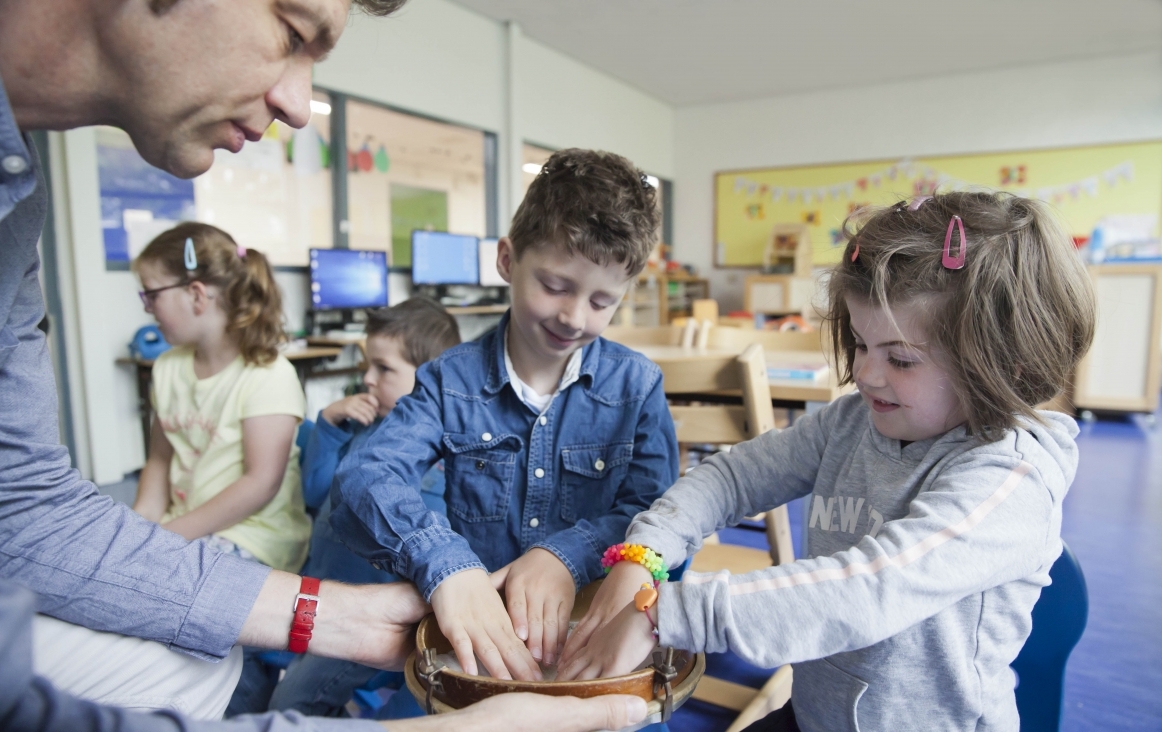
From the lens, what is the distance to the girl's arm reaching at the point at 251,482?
140cm

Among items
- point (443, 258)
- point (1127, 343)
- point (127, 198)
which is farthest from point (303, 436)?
point (1127, 343)

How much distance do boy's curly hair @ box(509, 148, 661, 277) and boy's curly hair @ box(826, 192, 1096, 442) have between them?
1.26 feet

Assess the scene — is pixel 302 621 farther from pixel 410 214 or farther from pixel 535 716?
pixel 410 214

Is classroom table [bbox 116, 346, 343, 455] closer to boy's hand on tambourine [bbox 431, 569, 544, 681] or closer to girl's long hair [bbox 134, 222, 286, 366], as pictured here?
girl's long hair [bbox 134, 222, 286, 366]

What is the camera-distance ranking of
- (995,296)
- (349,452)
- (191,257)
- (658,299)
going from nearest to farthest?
(995,296) → (349,452) → (191,257) → (658,299)

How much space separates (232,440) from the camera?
4.96 feet

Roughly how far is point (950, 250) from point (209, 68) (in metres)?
0.76

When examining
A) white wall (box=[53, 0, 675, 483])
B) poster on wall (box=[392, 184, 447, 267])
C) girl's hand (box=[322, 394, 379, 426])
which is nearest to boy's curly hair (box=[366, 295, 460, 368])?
girl's hand (box=[322, 394, 379, 426])

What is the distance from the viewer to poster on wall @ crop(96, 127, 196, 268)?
3.66 metres

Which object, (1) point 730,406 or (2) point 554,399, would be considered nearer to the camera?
(2) point 554,399

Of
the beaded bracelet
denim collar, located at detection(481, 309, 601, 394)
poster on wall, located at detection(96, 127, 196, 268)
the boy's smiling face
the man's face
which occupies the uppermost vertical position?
poster on wall, located at detection(96, 127, 196, 268)

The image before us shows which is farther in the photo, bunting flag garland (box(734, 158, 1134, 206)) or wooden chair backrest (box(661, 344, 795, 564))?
bunting flag garland (box(734, 158, 1134, 206))

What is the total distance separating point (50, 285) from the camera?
3588 mm

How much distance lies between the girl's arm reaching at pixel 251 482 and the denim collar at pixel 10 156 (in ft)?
3.14
